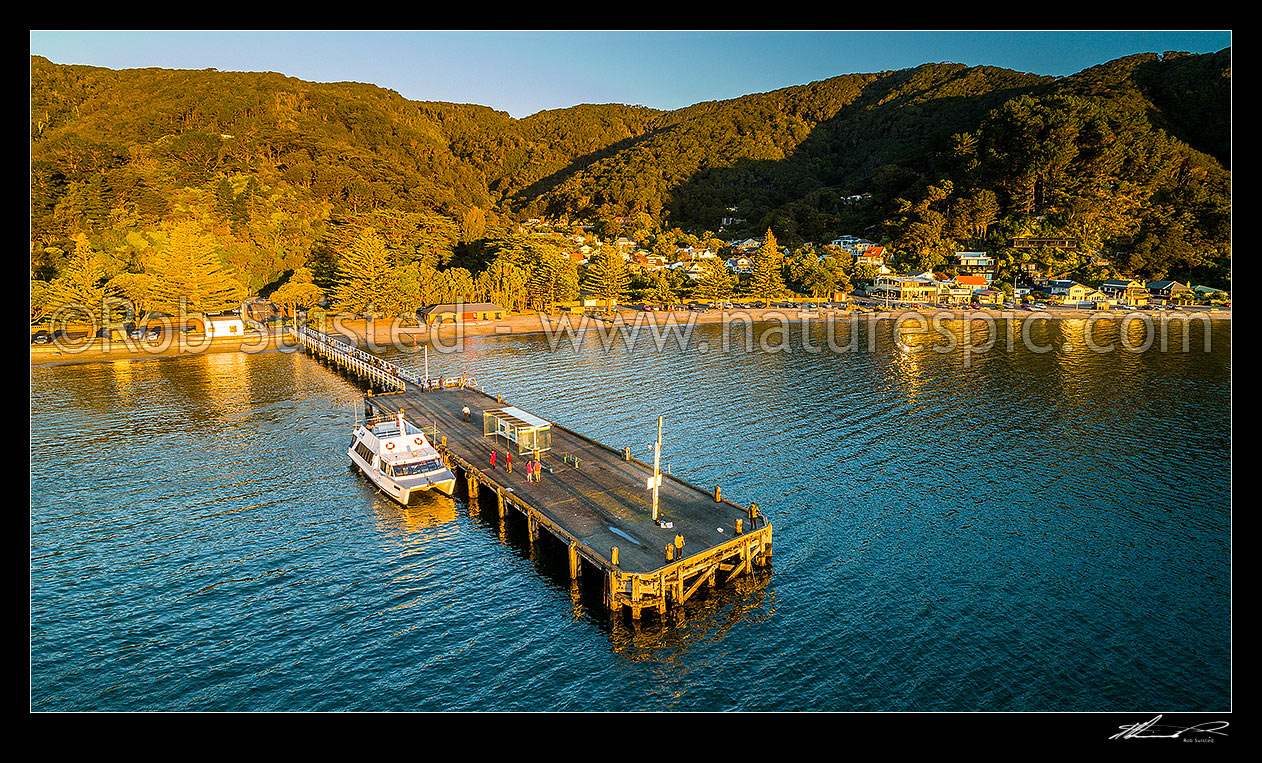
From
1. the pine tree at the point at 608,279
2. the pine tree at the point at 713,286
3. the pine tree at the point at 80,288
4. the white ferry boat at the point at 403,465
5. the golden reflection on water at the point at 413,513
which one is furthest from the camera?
the pine tree at the point at 713,286

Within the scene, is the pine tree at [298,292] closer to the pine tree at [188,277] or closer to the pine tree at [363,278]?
the pine tree at [363,278]

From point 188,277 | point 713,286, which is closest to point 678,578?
point 188,277

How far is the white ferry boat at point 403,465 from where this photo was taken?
37.0 meters

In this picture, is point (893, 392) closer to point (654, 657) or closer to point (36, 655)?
point (654, 657)

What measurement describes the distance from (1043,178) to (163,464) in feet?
697

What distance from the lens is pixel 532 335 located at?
102250 mm

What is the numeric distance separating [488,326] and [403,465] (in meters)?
72.8

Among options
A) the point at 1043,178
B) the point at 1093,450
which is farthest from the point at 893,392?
the point at 1043,178

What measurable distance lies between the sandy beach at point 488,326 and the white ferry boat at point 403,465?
176 ft

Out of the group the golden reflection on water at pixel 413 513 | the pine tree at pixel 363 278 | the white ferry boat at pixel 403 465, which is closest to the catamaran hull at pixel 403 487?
the white ferry boat at pixel 403 465

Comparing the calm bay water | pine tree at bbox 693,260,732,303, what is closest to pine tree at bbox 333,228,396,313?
the calm bay water

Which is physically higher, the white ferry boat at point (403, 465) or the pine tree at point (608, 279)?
the pine tree at point (608, 279)

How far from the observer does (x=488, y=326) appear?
355 feet

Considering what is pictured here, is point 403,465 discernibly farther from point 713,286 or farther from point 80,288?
point 713,286
